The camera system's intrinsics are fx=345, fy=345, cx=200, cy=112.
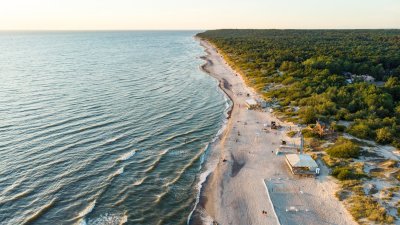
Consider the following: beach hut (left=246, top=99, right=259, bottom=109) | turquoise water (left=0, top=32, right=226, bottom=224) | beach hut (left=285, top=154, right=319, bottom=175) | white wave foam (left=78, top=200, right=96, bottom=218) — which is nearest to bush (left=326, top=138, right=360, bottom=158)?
beach hut (left=285, top=154, right=319, bottom=175)

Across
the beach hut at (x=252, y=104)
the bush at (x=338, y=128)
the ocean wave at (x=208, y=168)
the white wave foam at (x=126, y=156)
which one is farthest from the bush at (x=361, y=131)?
the white wave foam at (x=126, y=156)

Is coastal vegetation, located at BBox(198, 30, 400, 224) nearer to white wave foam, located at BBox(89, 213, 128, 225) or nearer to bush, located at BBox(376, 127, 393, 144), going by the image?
bush, located at BBox(376, 127, 393, 144)

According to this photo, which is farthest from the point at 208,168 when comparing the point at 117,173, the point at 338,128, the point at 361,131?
the point at 361,131

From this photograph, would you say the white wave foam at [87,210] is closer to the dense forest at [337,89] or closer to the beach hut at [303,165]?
the beach hut at [303,165]

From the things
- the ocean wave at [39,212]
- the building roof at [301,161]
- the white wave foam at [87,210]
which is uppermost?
the building roof at [301,161]

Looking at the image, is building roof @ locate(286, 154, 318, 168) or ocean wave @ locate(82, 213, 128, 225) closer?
ocean wave @ locate(82, 213, 128, 225)

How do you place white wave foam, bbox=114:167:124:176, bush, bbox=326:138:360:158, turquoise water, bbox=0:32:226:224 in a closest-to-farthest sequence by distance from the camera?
turquoise water, bbox=0:32:226:224
white wave foam, bbox=114:167:124:176
bush, bbox=326:138:360:158
